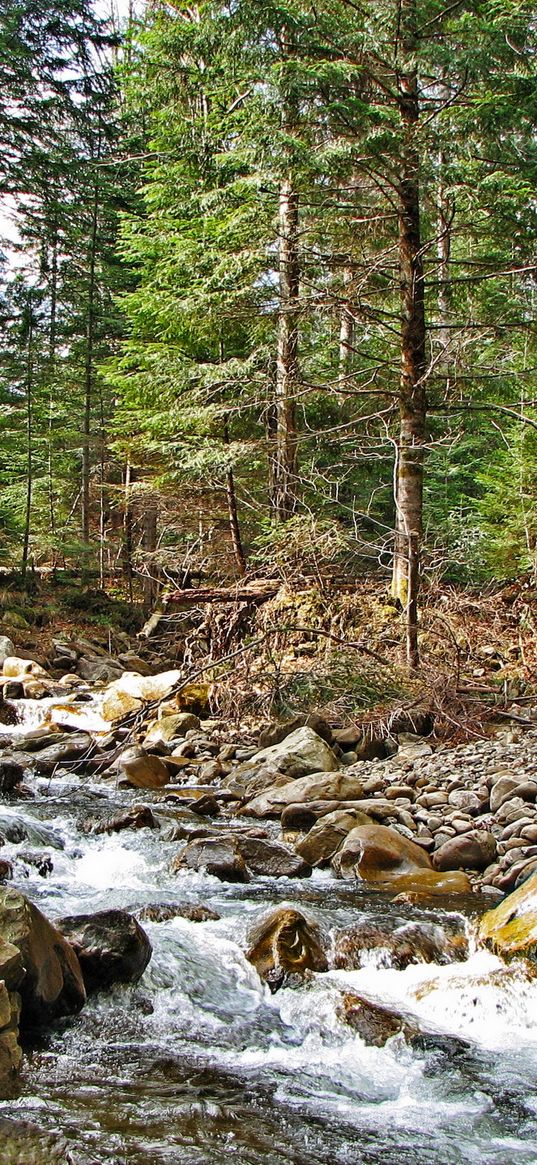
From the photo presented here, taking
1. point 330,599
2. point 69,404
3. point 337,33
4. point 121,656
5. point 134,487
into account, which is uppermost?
point 337,33

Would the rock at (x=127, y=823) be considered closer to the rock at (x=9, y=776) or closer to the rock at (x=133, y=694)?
the rock at (x=9, y=776)

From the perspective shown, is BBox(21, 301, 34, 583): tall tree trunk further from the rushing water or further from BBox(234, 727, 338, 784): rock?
the rushing water

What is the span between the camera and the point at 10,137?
18.3 metres

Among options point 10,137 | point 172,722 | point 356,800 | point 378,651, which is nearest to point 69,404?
point 10,137

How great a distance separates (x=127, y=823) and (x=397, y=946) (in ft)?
11.2

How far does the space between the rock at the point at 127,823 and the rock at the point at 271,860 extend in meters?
1.20

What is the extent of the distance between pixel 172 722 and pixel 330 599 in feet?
10.2

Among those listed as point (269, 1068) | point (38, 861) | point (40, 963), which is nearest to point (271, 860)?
point (38, 861)

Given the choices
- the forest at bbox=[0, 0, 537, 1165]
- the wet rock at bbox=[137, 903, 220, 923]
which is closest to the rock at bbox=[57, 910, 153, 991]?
the forest at bbox=[0, 0, 537, 1165]

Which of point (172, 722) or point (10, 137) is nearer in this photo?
point (172, 722)

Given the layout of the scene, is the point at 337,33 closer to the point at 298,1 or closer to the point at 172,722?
the point at 298,1

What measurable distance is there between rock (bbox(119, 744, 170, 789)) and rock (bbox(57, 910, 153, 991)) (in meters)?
4.94

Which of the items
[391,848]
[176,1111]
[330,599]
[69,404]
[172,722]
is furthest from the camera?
[69,404]

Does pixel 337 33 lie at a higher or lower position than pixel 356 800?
higher
